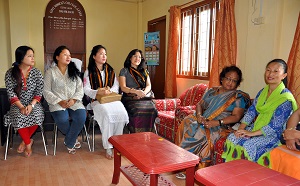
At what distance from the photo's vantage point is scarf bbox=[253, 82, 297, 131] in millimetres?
1972

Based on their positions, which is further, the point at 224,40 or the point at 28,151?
the point at 224,40

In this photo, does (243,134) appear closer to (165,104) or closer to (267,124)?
(267,124)

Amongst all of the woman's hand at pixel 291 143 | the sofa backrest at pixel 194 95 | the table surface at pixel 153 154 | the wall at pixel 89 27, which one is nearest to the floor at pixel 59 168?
the table surface at pixel 153 154

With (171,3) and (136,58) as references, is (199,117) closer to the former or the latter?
(136,58)

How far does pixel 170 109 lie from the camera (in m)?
3.62

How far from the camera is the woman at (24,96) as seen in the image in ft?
8.86

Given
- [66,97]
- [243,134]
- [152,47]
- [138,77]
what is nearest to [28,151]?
[66,97]

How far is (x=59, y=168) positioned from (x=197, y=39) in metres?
2.78

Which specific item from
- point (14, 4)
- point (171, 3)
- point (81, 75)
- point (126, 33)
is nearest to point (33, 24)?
point (14, 4)

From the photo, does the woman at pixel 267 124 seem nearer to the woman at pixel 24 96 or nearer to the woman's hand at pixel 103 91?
A: the woman's hand at pixel 103 91

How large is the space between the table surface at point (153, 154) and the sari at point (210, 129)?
1.49 feet

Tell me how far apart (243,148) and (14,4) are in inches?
194

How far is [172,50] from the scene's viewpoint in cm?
428

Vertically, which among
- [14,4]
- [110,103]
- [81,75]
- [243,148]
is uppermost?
[14,4]
